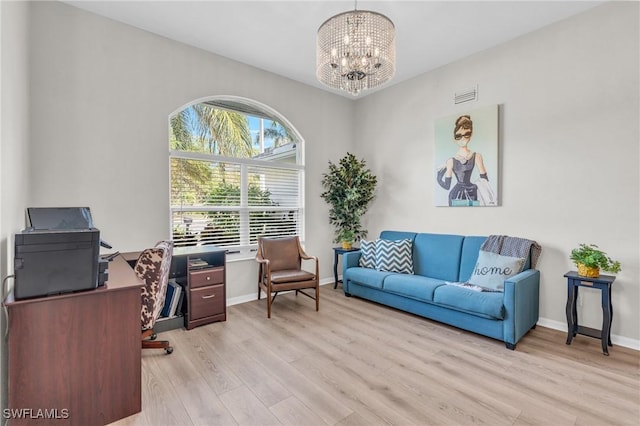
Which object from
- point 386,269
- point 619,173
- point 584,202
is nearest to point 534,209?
point 584,202

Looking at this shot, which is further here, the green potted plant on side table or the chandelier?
the green potted plant on side table

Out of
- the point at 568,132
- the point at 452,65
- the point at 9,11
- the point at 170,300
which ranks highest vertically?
the point at 452,65

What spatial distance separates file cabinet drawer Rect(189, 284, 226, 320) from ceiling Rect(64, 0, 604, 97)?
109 inches

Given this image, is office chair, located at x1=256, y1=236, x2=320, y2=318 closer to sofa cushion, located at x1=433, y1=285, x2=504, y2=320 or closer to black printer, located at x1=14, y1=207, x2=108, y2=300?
sofa cushion, located at x1=433, y1=285, x2=504, y2=320

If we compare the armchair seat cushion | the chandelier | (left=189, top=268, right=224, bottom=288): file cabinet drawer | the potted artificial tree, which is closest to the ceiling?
the chandelier

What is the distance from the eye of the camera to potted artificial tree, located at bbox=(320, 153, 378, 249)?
468cm

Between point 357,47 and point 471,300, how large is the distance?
2.45 m

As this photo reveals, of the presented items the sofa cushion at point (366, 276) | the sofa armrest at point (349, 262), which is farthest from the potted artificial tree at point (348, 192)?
the sofa cushion at point (366, 276)

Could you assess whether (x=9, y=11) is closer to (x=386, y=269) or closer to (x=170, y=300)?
(x=170, y=300)

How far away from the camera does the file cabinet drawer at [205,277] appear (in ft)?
10.3

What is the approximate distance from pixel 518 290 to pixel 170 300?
3.27 meters

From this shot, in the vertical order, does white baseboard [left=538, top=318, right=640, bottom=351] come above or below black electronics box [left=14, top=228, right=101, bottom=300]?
below

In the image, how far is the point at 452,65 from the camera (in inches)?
153

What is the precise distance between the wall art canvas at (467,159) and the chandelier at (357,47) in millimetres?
1659
